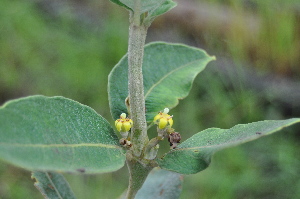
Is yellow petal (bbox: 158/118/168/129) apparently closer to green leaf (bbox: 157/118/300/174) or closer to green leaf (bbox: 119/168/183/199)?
green leaf (bbox: 157/118/300/174)

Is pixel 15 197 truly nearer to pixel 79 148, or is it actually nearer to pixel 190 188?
pixel 190 188

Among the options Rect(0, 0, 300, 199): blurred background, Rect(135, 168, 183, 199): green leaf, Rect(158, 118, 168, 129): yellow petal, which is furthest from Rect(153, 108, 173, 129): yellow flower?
Rect(0, 0, 300, 199): blurred background

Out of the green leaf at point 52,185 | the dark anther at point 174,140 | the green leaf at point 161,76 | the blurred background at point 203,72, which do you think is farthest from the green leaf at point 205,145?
the blurred background at point 203,72

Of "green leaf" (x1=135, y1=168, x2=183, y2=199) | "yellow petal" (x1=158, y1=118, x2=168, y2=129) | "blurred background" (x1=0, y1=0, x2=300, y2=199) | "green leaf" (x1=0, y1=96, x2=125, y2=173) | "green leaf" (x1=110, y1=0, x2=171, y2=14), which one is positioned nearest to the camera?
"green leaf" (x1=0, y1=96, x2=125, y2=173)

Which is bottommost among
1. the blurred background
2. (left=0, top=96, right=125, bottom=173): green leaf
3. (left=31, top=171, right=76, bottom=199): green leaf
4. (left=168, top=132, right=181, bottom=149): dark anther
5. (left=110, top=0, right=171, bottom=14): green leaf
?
the blurred background

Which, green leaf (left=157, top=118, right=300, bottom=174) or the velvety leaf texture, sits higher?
the velvety leaf texture

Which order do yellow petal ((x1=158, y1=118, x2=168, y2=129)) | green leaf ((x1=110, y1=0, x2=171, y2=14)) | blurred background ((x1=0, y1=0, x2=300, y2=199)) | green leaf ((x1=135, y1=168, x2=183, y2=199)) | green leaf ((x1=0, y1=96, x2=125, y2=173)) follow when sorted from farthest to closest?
blurred background ((x1=0, y1=0, x2=300, y2=199))
green leaf ((x1=135, y1=168, x2=183, y2=199))
yellow petal ((x1=158, y1=118, x2=168, y2=129))
green leaf ((x1=110, y1=0, x2=171, y2=14))
green leaf ((x1=0, y1=96, x2=125, y2=173))

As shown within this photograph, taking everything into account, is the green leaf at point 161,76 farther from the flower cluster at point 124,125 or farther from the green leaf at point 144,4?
the green leaf at point 144,4

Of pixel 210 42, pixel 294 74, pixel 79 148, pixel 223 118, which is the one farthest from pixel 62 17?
pixel 79 148
